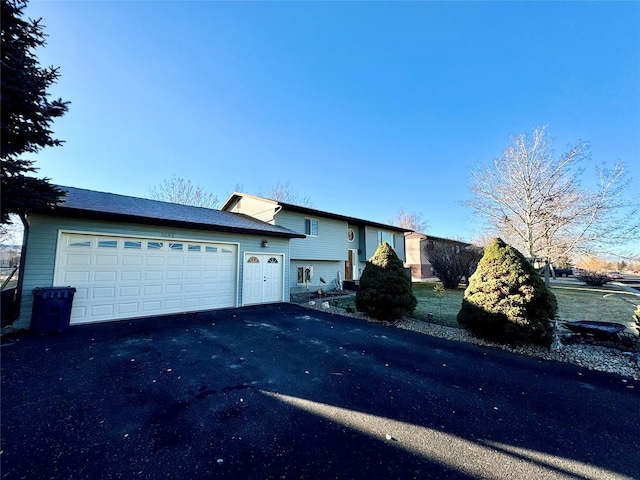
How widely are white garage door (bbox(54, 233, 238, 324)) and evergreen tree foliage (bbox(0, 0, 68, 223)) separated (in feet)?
5.60

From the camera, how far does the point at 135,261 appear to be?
24.7 feet

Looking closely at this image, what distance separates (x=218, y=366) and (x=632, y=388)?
6.98m

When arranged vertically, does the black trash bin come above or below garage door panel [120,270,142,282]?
below

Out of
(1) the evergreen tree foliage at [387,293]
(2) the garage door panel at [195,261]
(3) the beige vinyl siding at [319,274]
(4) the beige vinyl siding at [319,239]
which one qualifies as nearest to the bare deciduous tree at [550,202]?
(4) the beige vinyl siding at [319,239]

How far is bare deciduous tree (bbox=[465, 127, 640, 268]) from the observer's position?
13.4 metres

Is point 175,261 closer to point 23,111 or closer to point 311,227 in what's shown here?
point 23,111

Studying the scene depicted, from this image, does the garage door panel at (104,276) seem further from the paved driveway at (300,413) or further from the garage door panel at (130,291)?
the paved driveway at (300,413)

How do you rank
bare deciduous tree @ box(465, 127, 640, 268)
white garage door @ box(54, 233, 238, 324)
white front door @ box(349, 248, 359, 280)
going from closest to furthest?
1. white garage door @ box(54, 233, 238, 324)
2. bare deciduous tree @ box(465, 127, 640, 268)
3. white front door @ box(349, 248, 359, 280)

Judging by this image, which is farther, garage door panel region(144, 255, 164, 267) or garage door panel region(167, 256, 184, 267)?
garage door panel region(167, 256, 184, 267)

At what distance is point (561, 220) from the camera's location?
15047 mm

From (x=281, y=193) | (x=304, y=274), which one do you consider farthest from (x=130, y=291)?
(x=281, y=193)

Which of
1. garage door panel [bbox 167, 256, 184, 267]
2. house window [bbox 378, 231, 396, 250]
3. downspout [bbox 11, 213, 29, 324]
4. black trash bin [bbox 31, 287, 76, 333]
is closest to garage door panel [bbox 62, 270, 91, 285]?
black trash bin [bbox 31, 287, 76, 333]

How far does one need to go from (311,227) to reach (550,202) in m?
15.1

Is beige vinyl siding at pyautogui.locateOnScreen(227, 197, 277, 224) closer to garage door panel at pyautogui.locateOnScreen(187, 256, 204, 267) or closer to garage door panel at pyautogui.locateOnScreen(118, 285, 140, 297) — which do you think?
garage door panel at pyautogui.locateOnScreen(187, 256, 204, 267)
